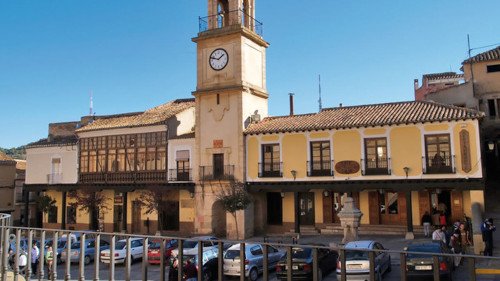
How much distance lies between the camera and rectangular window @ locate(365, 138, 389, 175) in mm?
28516

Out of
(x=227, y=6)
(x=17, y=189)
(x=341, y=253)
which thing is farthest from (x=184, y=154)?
(x=341, y=253)

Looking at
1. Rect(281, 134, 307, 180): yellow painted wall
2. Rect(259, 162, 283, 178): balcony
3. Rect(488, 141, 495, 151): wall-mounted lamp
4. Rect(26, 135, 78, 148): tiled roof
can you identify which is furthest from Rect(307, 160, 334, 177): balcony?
Rect(26, 135, 78, 148): tiled roof

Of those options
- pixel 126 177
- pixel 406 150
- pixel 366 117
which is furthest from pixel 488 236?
pixel 126 177

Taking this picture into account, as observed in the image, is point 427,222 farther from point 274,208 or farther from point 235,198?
point 235,198

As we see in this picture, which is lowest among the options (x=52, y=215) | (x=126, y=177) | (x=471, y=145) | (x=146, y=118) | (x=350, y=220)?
(x=52, y=215)

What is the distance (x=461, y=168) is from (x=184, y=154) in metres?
19.1

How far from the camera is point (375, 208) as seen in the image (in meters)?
30.9

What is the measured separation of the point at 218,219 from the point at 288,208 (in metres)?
5.13

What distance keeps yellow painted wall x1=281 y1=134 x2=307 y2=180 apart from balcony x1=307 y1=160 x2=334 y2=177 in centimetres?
37

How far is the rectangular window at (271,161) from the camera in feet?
104

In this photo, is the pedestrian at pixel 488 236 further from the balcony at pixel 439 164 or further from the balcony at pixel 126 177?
the balcony at pixel 126 177

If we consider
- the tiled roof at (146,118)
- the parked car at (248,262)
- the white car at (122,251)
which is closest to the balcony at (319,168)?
the parked car at (248,262)

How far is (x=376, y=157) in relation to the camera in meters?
28.8

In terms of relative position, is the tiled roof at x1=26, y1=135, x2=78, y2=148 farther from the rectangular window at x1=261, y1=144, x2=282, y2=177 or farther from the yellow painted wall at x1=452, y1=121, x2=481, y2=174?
the yellow painted wall at x1=452, y1=121, x2=481, y2=174
